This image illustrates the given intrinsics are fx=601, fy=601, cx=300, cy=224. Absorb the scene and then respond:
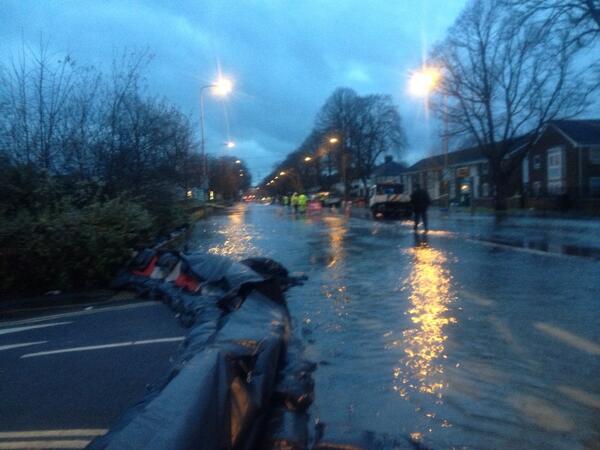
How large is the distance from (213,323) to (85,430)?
6.98ft

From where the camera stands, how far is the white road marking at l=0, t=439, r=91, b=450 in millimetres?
4281

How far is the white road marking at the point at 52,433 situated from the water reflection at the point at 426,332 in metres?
2.53

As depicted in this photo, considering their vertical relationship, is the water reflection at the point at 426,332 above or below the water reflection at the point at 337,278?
below

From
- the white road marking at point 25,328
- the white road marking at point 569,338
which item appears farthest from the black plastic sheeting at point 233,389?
the white road marking at point 569,338

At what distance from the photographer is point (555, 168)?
50.8 meters

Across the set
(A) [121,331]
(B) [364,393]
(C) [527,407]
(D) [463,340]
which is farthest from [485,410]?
(A) [121,331]

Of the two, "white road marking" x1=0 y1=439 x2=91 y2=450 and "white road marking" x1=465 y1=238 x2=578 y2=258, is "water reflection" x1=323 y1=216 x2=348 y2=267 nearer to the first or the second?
"white road marking" x1=465 y1=238 x2=578 y2=258

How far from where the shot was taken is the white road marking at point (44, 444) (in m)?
4.28

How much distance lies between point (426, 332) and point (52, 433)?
14.2 feet

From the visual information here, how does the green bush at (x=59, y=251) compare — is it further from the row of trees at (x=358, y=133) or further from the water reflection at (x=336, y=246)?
the row of trees at (x=358, y=133)

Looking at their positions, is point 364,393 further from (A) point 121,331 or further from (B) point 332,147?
(B) point 332,147

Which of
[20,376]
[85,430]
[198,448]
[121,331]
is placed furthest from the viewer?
[121,331]

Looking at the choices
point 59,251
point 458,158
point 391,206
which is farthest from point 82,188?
point 458,158

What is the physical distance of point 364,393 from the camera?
526cm
